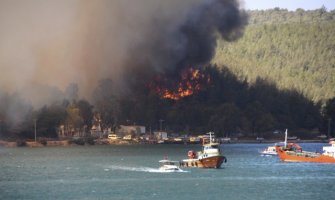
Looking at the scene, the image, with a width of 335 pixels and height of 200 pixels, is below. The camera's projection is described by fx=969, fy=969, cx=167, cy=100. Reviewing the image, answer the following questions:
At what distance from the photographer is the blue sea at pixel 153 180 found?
5941cm

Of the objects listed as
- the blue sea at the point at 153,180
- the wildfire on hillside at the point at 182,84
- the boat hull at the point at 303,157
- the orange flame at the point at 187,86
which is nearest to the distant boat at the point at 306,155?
the boat hull at the point at 303,157

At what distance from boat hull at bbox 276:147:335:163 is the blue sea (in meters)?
1.33

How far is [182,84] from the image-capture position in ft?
481

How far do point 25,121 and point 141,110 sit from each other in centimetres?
2455

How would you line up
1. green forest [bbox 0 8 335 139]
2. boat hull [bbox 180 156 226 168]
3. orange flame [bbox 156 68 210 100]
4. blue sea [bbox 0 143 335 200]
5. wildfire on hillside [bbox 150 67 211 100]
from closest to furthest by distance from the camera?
Answer: 1. blue sea [bbox 0 143 335 200]
2. boat hull [bbox 180 156 226 168]
3. green forest [bbox 0 8 335 139]
4. wildfire on hillside [bbox 150 67 211 100]
5. orange flame [bbox 156 68 210 100]

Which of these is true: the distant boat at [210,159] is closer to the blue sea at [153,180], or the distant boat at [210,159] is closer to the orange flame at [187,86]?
the blue sea at [153,180]

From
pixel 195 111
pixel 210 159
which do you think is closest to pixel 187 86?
pixel 195 111

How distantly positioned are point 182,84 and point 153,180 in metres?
78.9

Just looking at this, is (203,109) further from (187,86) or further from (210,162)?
(210,162)

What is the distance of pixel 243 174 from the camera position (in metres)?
76.0

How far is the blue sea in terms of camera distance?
5941 centimetres

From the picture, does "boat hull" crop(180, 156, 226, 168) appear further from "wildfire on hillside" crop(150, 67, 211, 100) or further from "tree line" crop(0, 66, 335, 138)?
"wildfire on hillside" crop(150, 67, 211, 100)

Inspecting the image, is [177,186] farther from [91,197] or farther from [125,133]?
[125,133]

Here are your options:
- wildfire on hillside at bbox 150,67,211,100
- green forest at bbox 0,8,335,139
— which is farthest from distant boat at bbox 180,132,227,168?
wildfire on hillside at bbox 150,67,211,100
